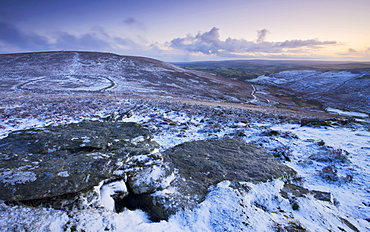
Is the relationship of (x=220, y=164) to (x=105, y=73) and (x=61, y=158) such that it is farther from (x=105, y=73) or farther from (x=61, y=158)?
(x=105, y=73)

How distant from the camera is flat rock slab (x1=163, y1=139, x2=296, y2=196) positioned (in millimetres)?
7164

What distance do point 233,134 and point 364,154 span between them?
7354 millimetres

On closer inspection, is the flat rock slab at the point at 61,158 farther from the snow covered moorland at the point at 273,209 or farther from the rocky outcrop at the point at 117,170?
the snow covered moorland at the point at 273,209

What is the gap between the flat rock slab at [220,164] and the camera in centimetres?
716

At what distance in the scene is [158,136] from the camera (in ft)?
38.4

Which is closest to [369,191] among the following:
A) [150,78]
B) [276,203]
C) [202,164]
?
[276,203]

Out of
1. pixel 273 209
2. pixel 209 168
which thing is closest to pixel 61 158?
pixel 209 168

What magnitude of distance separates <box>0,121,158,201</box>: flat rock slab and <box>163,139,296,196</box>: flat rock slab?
182cm

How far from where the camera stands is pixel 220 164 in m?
8.24

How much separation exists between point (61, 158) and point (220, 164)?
6.69 m

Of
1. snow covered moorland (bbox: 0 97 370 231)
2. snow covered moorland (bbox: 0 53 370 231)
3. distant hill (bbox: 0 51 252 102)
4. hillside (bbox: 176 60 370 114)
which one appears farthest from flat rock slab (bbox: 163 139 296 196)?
distant hill (bbox: 0 51 252 102)

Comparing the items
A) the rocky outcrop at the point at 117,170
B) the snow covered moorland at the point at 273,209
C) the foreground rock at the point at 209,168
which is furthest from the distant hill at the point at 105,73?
the rocky outcrop at the point at 117,170

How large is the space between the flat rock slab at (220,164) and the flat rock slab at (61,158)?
5.97 feet

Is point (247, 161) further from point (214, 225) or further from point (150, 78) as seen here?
point (150, 78)
